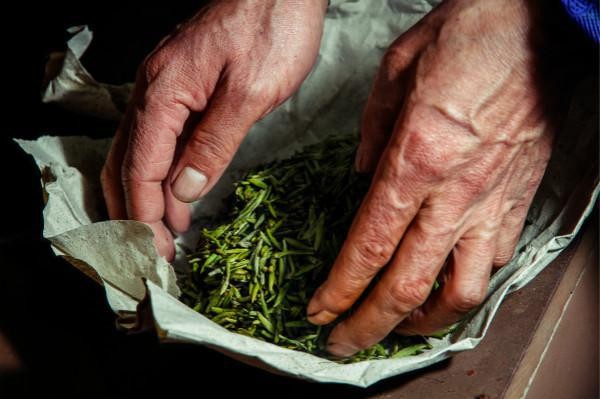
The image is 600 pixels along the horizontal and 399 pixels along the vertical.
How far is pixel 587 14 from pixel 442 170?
A: 269 mm

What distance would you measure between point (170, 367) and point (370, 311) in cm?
41

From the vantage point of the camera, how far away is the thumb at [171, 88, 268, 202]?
113 cm

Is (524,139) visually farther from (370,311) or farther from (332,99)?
(332,99)

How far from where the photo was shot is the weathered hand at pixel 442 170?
3.09ft

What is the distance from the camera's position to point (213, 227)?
137 cm

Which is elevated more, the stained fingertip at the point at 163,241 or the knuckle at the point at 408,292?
the knuckle at the point at 408,292

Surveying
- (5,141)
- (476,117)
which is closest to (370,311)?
(476,117)

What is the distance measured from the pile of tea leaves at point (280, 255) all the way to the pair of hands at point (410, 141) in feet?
0.19

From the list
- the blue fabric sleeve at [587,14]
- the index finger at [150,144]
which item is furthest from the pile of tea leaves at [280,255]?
the blue fabric sleeve at [587,14]

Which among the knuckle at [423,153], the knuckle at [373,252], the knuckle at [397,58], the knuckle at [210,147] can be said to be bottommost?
the knuckle at [373,252]

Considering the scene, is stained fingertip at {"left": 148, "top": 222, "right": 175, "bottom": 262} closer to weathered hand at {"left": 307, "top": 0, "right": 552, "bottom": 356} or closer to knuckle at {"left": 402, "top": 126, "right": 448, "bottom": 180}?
weathered hand at {"left": 307, "top": 0, "right": 552, "bottom": 356}

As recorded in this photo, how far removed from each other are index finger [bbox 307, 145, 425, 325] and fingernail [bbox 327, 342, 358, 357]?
78 millimetres

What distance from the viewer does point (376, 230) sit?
37.6 inches

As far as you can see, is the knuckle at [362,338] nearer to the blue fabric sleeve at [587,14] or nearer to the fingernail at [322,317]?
the fingernail at [322,317]
